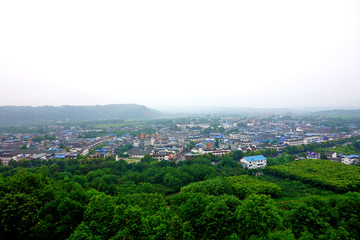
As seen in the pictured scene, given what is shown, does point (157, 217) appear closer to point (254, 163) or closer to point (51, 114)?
point (254, 163)

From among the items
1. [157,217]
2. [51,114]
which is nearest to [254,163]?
[157,217]

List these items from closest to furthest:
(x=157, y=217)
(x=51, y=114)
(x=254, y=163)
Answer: (x=157, y=217), (x=254, y=163), (x=51, y=114)

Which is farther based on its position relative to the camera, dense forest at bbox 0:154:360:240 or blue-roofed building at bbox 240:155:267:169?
blue-roofed building at bbox 240:155:267:169

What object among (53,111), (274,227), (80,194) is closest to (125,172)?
(80,194)

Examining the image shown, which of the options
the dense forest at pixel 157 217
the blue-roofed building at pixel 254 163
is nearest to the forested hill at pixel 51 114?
the blue-roofed building at pixel 254 163

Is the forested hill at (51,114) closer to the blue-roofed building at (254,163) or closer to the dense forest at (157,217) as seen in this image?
the blue-roofed building at (254,163)

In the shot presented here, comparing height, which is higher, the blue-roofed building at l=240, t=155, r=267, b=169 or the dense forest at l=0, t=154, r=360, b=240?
the dense forest at l=0, t=154, r=360, b=240

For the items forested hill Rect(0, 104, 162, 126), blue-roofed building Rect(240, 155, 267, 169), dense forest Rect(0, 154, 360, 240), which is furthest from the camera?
forested hill Rect(0, 104, 162, 126)

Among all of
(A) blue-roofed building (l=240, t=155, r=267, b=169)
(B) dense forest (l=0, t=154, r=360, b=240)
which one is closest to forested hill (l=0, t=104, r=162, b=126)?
(A) blue-roofed building (l=240, t=155, r=267, b=169)

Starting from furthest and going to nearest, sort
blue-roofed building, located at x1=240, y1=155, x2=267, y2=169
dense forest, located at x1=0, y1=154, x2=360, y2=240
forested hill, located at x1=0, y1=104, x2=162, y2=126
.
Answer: forested hill, located at x1=0, y1=104, x2=162, y2=126 → blue-roofed building, located at x1=240, y1=155, x2=267, y2=169 → dense forest, located at x1=0, y1=154, x2=360, y2=240

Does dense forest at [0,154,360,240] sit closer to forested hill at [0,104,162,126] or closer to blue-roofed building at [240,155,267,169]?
blue-roofed building at [240,155,267,169]

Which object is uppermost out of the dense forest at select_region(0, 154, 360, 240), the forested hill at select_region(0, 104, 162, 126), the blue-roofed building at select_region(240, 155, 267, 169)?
the forested hill at select_region(0, 104, 162, 126)
